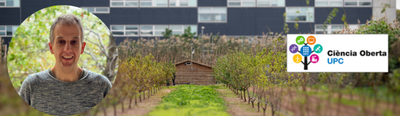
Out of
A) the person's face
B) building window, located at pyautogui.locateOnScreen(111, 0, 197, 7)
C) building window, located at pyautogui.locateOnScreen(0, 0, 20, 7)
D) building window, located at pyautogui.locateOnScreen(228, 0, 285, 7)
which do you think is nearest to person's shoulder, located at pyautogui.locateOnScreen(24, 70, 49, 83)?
the person's face

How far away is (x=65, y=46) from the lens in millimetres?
4070

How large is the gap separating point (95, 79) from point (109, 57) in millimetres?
887

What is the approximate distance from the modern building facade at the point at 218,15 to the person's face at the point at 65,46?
2706cm

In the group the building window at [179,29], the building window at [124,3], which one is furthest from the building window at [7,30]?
the building window at [179,29]

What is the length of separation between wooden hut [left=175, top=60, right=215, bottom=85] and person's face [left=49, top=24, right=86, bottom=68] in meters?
18.3

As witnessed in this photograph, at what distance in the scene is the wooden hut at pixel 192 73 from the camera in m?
22.6

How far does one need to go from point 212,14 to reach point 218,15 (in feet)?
1.96

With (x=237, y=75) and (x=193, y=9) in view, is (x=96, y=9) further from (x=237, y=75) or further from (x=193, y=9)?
(x=237, y=75)

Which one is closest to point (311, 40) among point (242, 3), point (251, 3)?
point (242, 3)

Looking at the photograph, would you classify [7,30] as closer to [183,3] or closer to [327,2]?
[183,3]

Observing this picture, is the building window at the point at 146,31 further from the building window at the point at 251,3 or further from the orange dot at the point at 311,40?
the orange dot at the point at 311,40

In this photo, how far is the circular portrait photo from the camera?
4.09 metres

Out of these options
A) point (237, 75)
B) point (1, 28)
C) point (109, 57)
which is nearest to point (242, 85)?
point (237, 75)

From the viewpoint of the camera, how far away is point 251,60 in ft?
36.4
